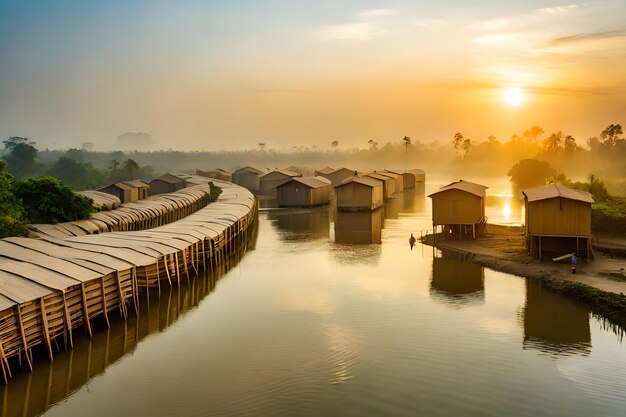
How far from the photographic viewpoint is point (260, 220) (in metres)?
65.1

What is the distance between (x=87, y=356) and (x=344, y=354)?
32.4 ft

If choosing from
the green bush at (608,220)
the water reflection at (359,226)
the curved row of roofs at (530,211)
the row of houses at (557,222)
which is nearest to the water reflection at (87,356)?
the water reflection at (359,226)

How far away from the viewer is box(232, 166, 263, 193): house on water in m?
106

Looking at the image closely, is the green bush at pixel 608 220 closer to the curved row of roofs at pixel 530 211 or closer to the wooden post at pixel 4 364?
the curved row of roofs at pixel 530 211

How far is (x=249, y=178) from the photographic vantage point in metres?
108

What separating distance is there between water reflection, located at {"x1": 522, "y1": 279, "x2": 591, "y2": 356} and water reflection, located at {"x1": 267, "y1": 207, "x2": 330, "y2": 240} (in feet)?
80.3

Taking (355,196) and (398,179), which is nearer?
(355,196)

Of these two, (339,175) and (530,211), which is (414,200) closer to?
(339,175)

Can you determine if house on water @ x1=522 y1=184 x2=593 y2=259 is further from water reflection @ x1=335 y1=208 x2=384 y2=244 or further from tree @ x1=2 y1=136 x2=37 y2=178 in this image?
tree @ x1=2 y1=136 x2=37 y2=178

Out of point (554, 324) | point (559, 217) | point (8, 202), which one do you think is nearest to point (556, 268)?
point (559, 217)

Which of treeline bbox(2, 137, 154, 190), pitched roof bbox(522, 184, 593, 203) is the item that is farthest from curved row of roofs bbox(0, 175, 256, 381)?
treeline bbox(2, 137, 154, 190)

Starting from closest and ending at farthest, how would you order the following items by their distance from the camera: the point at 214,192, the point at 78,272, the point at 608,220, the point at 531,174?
the point at 78,272, the point at 608,220, the point at 214,192, the point at 531,174

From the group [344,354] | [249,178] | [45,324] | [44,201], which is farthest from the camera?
[249,178]

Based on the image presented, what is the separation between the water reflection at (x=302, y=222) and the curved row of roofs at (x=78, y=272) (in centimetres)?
1161
